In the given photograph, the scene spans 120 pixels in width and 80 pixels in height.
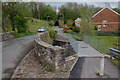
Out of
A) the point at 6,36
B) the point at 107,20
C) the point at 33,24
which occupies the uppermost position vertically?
the point at 107,20

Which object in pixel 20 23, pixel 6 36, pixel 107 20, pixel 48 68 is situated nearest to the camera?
pixel 48 68

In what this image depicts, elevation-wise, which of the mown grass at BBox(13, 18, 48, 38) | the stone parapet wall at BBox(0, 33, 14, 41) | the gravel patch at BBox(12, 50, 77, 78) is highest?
the mown grass at BBox(13, 18, 48, 38)

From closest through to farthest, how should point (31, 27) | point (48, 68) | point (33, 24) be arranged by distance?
point (48, 68)
point (31, 27)
point (33, 24)

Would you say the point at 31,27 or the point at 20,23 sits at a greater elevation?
the point at 20,23

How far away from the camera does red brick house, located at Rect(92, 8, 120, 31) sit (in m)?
37.8

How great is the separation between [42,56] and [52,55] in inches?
48.1

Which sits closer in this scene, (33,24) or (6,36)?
(6,36)

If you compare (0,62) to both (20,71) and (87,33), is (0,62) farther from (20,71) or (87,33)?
(87,33)

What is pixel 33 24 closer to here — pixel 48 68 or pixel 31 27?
pixel 31 27

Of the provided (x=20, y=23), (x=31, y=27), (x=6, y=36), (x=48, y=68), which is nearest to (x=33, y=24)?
(x=31, y=27)

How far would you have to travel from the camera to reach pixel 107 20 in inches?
1502

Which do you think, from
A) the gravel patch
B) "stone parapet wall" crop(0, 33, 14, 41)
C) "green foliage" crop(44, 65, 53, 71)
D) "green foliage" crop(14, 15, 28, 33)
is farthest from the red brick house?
"green foliage" crop(44, 65, 53, 71)

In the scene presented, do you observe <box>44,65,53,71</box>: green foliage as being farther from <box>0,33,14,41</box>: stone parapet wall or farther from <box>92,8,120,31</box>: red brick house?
<box>92,8,120,31</box>: red brick house

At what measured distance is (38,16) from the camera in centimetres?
6419
